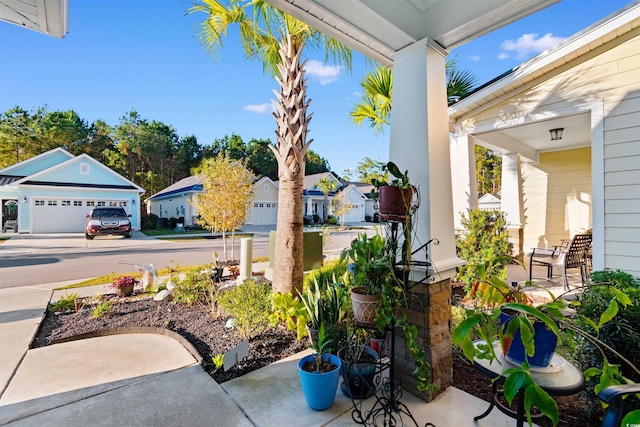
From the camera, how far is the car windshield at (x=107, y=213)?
46.8 feet

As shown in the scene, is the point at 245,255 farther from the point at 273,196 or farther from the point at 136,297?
the point at 273,196

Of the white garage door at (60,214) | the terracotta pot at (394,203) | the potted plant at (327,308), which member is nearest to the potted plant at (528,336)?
the terracotta pot at (394,203)

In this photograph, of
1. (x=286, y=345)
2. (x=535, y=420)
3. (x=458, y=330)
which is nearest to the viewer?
(x=458, y=330)

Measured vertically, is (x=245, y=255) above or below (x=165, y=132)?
below

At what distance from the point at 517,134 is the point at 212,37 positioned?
582 centimetres

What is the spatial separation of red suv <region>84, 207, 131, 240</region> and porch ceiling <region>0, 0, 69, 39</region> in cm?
1459

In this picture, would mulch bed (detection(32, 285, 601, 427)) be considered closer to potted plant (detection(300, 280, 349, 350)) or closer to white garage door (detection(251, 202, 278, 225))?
potted plant (detection(300, 280, 349, 350))

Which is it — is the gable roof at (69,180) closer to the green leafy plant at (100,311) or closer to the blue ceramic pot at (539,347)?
the green leafy plant at (100,311)

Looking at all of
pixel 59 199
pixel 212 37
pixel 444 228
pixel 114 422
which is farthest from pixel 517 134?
pixel 59 199

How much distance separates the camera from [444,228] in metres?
2.27

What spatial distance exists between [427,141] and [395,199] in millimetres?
588

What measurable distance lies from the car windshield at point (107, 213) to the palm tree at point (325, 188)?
14160 mm

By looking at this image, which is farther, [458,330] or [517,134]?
[517,134]

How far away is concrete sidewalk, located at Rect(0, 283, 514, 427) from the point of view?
1.94 m
